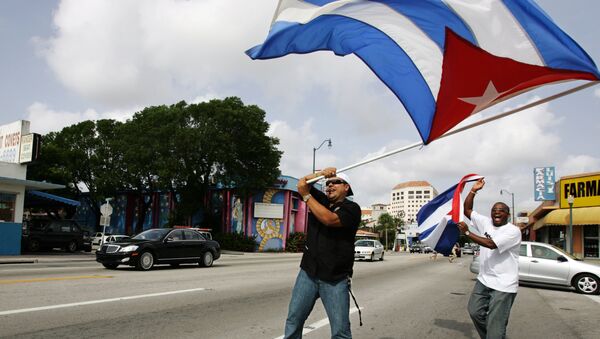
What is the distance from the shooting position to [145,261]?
1603 cm

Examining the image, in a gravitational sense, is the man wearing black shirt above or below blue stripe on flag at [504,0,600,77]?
below

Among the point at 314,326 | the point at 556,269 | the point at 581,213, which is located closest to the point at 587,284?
the point at 556,269

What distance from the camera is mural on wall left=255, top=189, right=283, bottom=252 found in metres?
41.5

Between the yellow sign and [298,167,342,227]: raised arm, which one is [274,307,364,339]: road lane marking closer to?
[298,167,342,227]: raised arm

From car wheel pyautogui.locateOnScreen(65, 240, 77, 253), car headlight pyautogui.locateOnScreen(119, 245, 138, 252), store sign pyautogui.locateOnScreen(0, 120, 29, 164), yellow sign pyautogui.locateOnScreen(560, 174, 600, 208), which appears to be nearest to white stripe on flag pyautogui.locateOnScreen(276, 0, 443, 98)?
car headlight pyautogui.locateOnScreen(119, 245, 138, 252)

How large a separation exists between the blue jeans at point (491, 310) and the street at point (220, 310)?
1665 mm

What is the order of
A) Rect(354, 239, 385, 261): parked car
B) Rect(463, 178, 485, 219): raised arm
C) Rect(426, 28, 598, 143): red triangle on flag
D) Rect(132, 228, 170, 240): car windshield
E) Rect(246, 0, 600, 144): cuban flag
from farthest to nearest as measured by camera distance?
Rect(354, 239, 385, 261): parked car < Rect(132, 228, 170, 240): car windshield < Rect(463, 178, 485, 219): raised arm < Rect(426, 28, 598, 143): red triangle on flag < Rect(246, 0, 600, 144): cuban flag

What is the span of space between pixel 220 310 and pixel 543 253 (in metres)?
10.9

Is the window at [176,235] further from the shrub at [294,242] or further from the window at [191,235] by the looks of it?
the shrub at [294,242]

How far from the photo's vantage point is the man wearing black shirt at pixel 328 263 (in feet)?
13.6

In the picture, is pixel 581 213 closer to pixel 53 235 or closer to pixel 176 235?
pixel 176 235

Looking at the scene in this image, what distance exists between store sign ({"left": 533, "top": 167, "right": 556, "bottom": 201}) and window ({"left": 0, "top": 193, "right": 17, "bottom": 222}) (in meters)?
36.5

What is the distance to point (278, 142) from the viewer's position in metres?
39.1

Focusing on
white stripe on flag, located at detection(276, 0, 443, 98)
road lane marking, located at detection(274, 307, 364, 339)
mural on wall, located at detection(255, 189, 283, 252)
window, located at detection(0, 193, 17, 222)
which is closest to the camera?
white stripe on flag, located at detection(276, 0, 443, 98)
